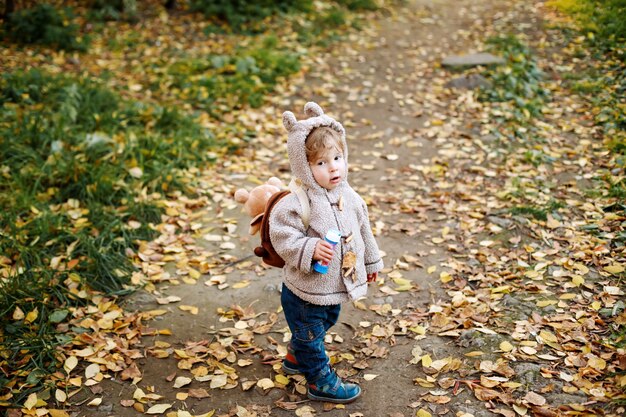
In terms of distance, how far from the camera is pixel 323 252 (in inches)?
112

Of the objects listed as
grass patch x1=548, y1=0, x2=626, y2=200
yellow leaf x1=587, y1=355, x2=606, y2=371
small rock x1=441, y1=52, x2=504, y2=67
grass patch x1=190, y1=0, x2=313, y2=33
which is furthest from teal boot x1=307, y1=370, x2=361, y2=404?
grass patch x1=190, y1=0, x2=313, y2=33

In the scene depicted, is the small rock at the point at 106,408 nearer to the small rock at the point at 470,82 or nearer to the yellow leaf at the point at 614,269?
the yellow leaf at the point at 614,269

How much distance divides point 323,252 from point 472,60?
620cm

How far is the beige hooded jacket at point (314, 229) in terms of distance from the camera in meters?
2.92

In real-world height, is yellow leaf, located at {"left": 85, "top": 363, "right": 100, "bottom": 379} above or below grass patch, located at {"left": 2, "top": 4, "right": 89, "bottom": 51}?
below

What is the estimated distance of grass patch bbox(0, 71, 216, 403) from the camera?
151 inches

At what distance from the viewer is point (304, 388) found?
3.44 metres

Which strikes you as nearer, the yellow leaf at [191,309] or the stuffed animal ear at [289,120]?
the stuffed animal ear at [289,120]

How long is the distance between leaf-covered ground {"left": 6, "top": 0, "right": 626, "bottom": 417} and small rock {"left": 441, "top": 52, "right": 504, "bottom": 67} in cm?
54

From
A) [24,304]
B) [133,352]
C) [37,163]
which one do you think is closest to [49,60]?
[37,163]

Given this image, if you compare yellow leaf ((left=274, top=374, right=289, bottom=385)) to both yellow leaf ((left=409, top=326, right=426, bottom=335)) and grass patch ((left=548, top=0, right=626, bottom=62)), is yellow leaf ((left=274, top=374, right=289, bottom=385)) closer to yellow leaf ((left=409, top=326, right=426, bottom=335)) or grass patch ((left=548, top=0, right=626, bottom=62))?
yellow leaf ((left=409, top=326, right=426, bottom=335))

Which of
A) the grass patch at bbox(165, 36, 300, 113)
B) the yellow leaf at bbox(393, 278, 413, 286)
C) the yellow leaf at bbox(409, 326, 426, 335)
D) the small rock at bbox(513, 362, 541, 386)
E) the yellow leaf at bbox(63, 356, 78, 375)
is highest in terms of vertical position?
the grass patch at bbox(165, 36, 300, 113)

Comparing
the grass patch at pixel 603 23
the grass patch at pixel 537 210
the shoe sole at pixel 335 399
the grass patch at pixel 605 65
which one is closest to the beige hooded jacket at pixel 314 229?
the shoe sole at pixel 335 399

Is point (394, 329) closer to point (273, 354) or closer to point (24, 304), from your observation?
point (273, 354)
